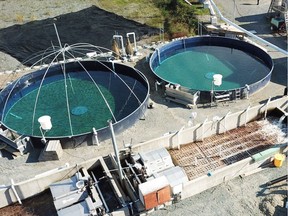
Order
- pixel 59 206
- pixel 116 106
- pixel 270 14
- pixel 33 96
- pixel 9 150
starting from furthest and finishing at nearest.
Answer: pixel 270 14 → pixel 33 96 → pixel 116 106 → pixel 9 150 → pixel 59 206

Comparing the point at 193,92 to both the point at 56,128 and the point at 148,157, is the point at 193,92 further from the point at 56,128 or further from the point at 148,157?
the point at 56,128

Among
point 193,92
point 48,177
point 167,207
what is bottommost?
point 167,207

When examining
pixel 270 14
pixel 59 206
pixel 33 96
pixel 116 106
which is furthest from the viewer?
pixel 270 14

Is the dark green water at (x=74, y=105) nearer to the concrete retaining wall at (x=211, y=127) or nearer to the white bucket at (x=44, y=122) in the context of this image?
the white bucket at (x=44, y=122)

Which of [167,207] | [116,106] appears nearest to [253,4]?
[116,106]

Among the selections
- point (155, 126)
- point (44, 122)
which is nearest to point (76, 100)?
point (44, 122)

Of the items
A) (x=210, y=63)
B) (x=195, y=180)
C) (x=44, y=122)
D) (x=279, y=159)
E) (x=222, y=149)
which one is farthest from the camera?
(x=210, y=63)

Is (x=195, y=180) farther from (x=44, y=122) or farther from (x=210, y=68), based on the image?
(x=210, y=68)
